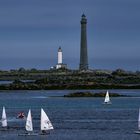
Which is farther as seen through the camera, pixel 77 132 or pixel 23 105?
pixel 23 105

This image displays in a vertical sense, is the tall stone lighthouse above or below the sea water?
above

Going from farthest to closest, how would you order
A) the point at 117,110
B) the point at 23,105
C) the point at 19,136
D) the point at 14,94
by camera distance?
the point at 14,94
the point at 23,105
the point at 117,110
the point at 19,136

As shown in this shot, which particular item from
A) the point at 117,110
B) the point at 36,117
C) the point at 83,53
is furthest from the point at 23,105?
the point at 83,53

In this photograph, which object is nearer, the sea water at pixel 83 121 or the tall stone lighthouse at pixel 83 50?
the sea water at pixel 83 121

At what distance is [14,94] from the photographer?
440 feet

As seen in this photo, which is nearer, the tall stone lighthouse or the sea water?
the sea water

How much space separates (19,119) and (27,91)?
70.0m

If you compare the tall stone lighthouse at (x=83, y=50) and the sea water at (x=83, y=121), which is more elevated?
the tall stone lighthouse at (x=83, y=50)

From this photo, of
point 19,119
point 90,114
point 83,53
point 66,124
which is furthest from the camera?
point 83,53

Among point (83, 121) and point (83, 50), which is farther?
point (83, 50)

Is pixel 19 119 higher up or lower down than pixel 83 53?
lower down

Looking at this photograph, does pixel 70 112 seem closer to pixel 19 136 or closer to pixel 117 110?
pixel 117 110

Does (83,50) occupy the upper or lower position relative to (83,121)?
upper

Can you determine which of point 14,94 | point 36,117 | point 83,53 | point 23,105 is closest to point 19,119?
point 36,117
